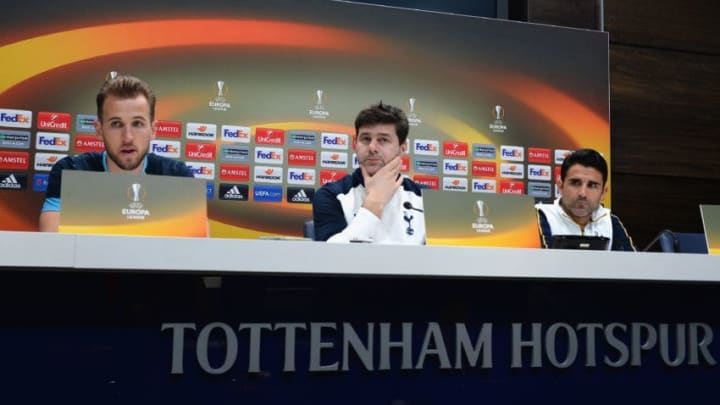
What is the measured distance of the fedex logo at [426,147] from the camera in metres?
3.38

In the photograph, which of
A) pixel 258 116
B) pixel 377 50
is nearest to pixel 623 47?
pixel 377 50

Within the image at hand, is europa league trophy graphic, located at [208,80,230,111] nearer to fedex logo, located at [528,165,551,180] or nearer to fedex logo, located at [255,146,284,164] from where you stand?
fedex logo, located at [255,146,284,164]

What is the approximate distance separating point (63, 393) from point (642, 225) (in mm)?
3292

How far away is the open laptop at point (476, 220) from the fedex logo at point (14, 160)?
196 cm

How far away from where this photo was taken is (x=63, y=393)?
127cm

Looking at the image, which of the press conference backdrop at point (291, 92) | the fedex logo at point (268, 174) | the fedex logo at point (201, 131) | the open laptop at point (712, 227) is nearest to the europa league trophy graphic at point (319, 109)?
the press conference backdrop at point (291, 92)

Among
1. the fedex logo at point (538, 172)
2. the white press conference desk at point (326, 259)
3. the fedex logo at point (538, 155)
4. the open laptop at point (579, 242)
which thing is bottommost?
the white press conference desk at point (326, 259)

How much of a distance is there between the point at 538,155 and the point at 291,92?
1237 millimetres

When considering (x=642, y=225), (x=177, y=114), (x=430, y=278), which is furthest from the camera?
(x=642, y=225)

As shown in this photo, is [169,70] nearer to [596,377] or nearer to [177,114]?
[177,114]

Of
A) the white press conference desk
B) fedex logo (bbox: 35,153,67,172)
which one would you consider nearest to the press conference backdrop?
fedex logo (bbox: 35,153,67,172)

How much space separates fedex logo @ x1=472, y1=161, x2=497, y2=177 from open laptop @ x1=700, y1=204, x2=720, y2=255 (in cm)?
166

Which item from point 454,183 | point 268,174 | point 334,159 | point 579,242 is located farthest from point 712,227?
point 268,174

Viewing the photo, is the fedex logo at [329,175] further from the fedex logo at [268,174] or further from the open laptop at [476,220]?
the open laptop at [476,220]
